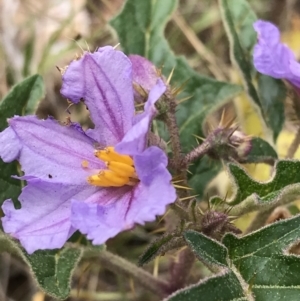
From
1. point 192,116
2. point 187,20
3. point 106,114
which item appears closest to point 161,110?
point 106,114

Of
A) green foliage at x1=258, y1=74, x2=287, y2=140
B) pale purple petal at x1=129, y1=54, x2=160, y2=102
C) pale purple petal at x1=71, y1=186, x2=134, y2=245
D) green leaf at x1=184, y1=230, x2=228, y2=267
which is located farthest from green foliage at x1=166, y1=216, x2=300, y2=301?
green foliage at x1=258, y1=74, x2=287, y2=140

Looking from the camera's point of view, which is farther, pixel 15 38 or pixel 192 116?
pixel 15 38

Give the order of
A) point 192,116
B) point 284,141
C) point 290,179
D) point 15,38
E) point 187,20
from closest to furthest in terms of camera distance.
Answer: point 290,179 → point 192,116 → point 284,141 → point 15,38 → point 187,20

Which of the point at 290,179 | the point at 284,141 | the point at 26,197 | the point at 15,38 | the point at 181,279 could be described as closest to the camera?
the point at 26,197

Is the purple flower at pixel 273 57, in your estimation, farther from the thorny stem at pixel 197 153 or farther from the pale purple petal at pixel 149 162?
the pale purple petal at pixel 149 162

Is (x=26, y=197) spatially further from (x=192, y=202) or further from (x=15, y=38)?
(x=15, y=38)

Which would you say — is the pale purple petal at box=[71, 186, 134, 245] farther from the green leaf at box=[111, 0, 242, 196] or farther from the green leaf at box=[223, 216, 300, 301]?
the green leaf at box=[111, 0, 242, 196]

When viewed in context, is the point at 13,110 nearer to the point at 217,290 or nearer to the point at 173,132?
the point at 173,132

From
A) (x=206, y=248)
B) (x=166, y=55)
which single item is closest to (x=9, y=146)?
(x=206, y=248)
